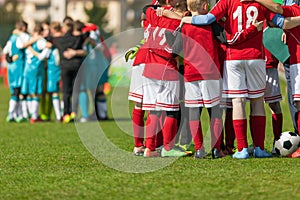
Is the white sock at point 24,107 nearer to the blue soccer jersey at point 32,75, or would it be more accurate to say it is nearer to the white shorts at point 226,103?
the blue soccer jersey at point 32,75

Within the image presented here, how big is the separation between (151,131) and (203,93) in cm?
81

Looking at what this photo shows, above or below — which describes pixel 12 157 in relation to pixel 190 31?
below

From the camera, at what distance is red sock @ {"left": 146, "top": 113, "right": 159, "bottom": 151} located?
9516mm

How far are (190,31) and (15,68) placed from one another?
31.2ft

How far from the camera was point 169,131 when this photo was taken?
9.44 metres

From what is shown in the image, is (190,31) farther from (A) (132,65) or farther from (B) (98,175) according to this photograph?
(B) (98,175)

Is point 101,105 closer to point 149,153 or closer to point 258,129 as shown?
point 149,153

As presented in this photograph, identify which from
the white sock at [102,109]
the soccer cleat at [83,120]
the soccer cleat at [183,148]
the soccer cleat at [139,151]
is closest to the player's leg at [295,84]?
the soccer cleat at [183,148]

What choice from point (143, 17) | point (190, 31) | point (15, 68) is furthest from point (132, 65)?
point (15, 68)

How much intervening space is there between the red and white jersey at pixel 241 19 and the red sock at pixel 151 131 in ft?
3.86

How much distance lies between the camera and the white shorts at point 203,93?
29.8 ft

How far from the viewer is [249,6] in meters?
8.89

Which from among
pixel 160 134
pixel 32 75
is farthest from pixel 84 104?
pixel 160 134

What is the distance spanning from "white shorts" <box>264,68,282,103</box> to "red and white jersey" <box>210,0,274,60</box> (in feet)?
2.42
